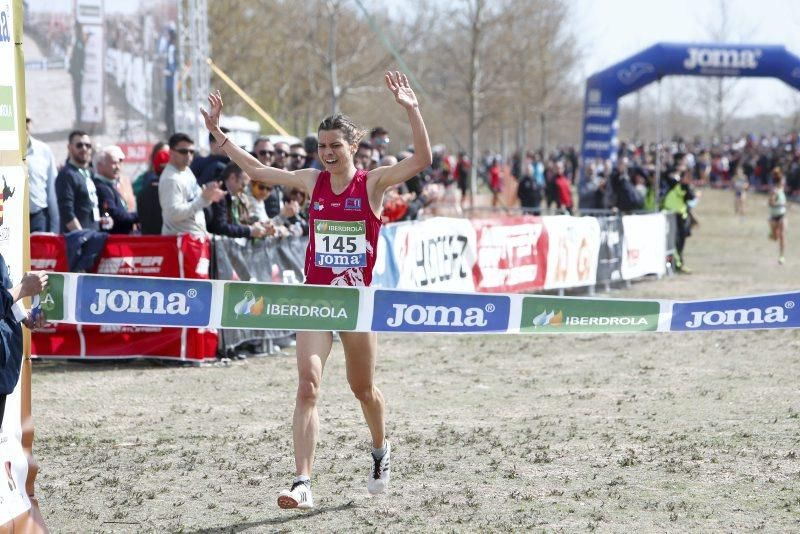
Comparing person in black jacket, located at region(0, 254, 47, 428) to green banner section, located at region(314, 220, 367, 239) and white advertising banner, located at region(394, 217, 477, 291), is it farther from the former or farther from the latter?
white advertising banner, located at region(394, 217, 477, 291)

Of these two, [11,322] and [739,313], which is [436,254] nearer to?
[739,313]

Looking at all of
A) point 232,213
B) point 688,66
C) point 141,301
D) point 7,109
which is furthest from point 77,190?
point 688,66

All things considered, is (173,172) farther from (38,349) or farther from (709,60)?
(709,60)

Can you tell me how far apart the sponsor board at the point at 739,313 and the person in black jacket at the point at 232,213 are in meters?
5.65

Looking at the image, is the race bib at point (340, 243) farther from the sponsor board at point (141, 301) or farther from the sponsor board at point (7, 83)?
the sponsor board at point (7, 83)

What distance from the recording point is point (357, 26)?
45562 mm

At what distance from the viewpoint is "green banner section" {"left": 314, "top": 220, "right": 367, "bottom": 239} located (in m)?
6.28

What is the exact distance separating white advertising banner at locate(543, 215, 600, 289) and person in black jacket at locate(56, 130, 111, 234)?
7.35m

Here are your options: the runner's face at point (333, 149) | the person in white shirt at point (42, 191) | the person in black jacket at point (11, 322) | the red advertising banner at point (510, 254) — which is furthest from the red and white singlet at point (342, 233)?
the red advertising banner at point (510, 254)

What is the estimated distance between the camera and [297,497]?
5867mm

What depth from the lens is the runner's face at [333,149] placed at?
616 cm

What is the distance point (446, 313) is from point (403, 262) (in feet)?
23.8

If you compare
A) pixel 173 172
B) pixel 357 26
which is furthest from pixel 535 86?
pixel 173 172

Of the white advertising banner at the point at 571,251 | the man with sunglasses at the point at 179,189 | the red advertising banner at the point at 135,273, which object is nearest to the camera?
the man with sunglasses at the point at 179,189
